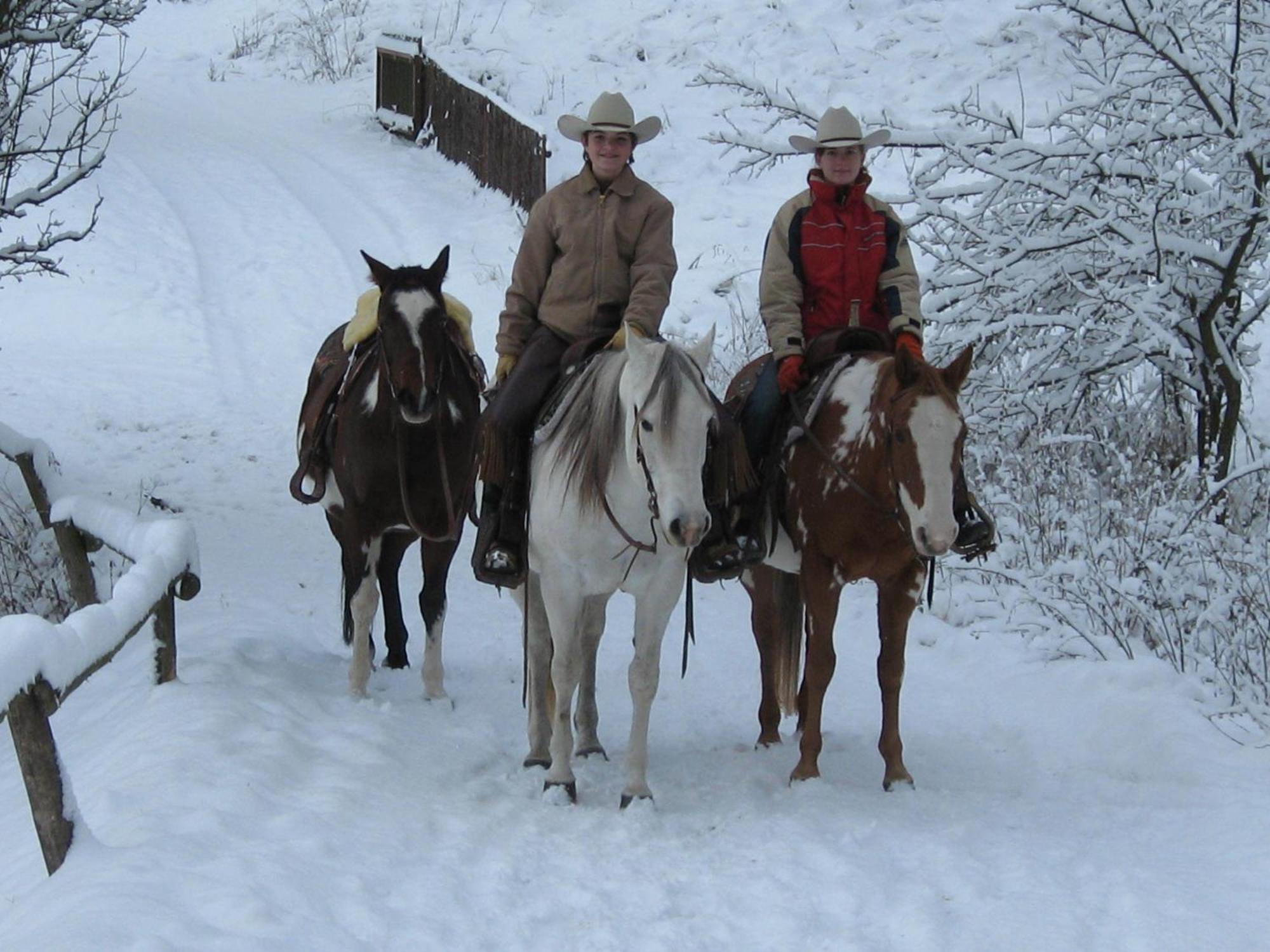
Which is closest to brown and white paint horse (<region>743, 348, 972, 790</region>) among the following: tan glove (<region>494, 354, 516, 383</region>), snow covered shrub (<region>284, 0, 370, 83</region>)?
tan glove (<region>494, 354, 516, 383</region>)

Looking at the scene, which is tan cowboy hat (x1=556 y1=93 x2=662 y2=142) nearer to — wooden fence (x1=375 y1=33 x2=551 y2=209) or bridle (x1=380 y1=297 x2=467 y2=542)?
bridle (x1=380 y1=297 x2=467 y2=542)

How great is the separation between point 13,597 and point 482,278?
29.3ft

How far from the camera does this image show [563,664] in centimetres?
566

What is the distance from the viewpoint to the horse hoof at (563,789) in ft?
18.2

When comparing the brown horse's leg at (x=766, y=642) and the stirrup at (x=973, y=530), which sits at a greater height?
the stirrup at (x=973, y=530)

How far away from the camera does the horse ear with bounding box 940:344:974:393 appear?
5312 millimetres

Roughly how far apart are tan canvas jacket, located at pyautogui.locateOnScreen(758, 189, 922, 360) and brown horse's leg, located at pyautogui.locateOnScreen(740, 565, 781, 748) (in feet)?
4.00

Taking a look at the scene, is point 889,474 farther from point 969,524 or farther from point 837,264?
point 837,264

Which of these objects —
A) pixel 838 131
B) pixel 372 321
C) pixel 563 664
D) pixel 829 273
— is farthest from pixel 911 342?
pixel 372 321

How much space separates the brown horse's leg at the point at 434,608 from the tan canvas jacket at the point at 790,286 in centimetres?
223

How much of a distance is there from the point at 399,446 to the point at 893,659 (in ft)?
8.94

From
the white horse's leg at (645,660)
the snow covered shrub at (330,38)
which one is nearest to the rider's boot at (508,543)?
the white horse's leg at (645,660)

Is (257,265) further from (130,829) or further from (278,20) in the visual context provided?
(278,20)

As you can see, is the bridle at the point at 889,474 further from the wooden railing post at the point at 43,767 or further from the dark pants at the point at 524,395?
the wooden railing post at the point at 43,767
